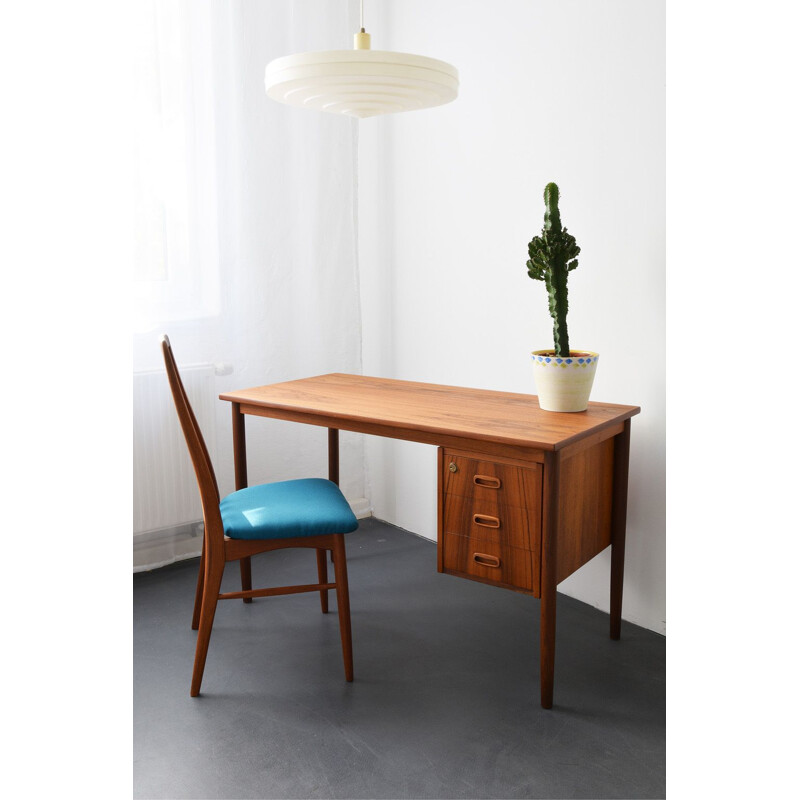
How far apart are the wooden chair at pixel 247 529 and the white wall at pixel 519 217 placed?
3.09ft

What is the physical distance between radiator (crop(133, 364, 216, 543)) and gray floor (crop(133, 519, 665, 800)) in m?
0.27

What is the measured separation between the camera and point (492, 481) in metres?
1.90

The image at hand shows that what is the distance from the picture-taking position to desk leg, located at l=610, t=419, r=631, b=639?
85.2 inches

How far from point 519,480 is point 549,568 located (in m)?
0.23

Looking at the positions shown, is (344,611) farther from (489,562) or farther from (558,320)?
(558,320)

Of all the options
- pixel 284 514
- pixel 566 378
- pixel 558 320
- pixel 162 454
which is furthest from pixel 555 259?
pixel 162 454

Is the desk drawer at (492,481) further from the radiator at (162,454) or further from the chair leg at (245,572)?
the radiator at (162,454)

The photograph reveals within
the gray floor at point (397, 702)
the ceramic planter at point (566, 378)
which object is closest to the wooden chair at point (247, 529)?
the gray floor at point (397, 702)

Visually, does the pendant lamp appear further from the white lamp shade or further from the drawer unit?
the drawer unit

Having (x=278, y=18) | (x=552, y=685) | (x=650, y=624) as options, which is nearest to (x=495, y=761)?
(x=552, y=685)

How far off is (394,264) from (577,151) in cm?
101

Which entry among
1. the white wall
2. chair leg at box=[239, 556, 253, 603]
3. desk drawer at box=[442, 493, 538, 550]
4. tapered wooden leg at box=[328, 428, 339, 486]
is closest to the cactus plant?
the white wall

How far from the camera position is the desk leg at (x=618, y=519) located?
216 centimetres
